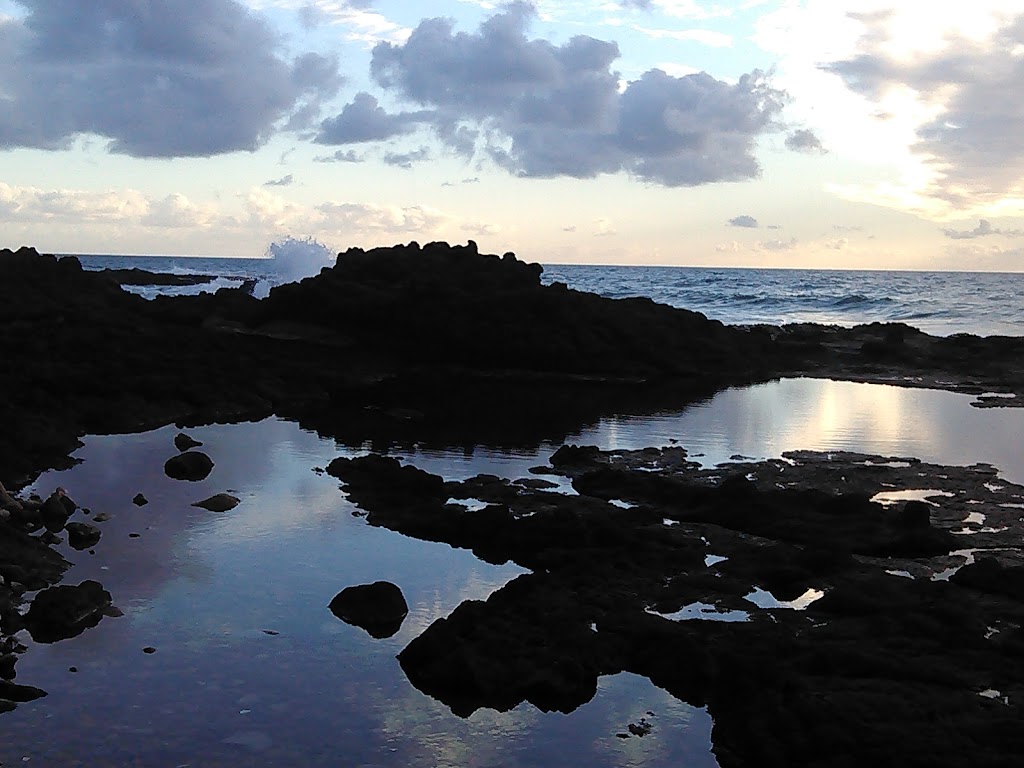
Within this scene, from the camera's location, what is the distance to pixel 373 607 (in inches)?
455

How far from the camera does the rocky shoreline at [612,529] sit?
9516mm

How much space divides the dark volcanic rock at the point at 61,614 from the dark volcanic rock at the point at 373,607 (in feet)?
8.67

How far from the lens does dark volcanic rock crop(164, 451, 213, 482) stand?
58.4 ft

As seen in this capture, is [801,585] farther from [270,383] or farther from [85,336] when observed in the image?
[85,336]

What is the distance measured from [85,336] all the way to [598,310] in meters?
18.6

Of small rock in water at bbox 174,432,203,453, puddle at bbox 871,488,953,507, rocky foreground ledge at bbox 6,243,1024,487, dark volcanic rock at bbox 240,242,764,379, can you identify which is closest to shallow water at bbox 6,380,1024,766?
small rock in water at bbox 174,432,203,453

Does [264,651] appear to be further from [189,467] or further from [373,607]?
[189,467]

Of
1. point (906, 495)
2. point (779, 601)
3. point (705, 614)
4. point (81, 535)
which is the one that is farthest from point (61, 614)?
point (906, 495)

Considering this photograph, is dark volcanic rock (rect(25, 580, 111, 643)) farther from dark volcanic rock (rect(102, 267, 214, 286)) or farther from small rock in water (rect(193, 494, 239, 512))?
dark volcanic rock (rect(102, 267, 214, 286))

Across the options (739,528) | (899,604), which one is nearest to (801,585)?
(899,604)

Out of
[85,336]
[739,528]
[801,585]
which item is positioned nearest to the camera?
[801,585]

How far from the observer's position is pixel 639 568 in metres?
13.1

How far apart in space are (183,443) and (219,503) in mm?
4633

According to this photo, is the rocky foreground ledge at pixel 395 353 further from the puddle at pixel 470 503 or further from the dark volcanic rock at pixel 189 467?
the puddle at pixel 470 503
